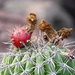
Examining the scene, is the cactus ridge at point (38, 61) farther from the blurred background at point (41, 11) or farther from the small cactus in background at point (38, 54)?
the blurred background at point (41, 11)

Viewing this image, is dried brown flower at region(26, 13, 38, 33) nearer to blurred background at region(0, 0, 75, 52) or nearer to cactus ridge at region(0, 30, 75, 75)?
cactus ridge at region(0, 30, 75, 75)

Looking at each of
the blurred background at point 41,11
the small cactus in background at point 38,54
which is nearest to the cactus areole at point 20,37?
the small cactus in background at point 38,54

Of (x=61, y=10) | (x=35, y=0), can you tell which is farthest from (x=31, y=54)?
(x=35, y=0)

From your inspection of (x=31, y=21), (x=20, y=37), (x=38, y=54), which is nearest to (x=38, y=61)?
(x=38, y=54)

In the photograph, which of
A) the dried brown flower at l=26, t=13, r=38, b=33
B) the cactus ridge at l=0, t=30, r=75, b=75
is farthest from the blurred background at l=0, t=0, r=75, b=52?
the cactus ridge at l=0, t=30, r=75, b=75

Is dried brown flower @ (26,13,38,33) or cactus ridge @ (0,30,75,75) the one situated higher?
dried brown flower @ (26,13,38,33)

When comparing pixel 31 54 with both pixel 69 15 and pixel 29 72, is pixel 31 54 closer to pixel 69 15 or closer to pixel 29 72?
pixel 29 72
